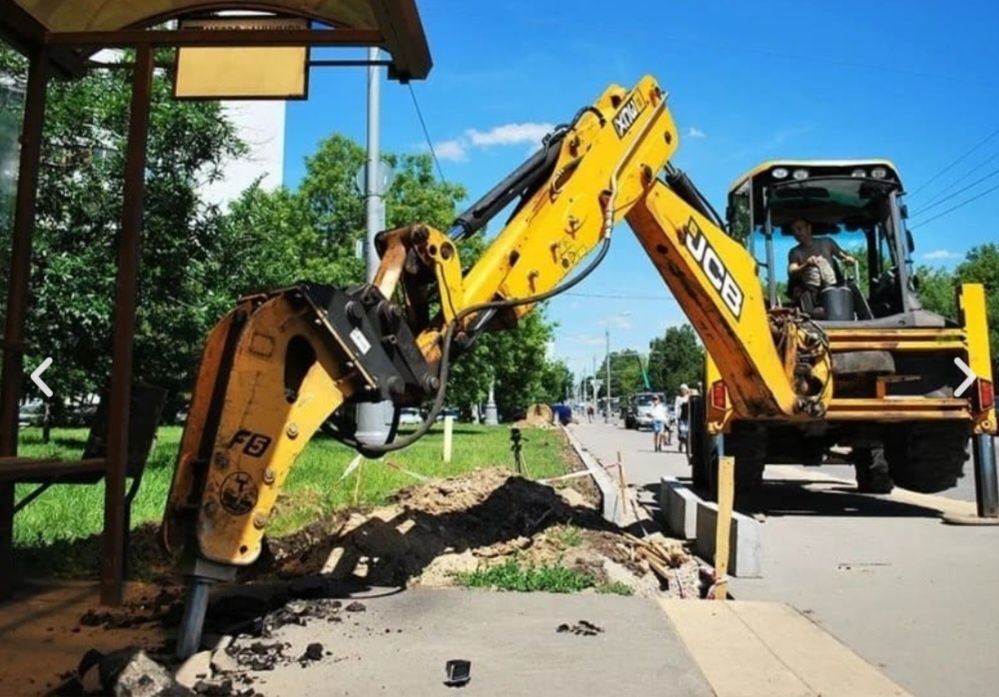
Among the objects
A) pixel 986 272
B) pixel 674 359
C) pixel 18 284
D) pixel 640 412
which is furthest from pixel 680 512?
pixel 674 359

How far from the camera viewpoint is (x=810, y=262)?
10719 mm

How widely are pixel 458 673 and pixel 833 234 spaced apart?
922 centimetres

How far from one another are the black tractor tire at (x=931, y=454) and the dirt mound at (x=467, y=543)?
392 cm

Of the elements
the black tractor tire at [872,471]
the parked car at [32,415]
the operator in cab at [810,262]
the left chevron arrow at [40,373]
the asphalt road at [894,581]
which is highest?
the operator in cab at [810,262]

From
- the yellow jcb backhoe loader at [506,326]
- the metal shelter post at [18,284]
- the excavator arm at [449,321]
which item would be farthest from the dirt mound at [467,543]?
the metal shelter post at [18,284]

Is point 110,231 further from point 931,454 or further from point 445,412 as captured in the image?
point 445,412

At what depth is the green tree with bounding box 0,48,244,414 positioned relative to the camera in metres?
13.2

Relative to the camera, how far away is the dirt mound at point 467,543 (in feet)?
21.7

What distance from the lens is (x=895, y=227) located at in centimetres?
1079

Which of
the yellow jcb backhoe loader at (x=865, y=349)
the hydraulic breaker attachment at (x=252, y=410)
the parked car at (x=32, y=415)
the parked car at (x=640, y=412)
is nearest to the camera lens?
the hydraulic breaker attachment at (x=252, y=410)

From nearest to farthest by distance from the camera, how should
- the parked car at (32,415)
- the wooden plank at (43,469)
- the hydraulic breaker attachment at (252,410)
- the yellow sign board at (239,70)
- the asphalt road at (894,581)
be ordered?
1. the hydraulic breaker attachment at (252,410)
2. the wooden plank at (43,469)
3. the asphalt road at (894,581)
4. the yellow sign board at (239,70)
5. the parked car at (32,415)

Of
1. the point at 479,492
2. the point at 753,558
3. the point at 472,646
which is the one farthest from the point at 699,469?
the point at 472,646

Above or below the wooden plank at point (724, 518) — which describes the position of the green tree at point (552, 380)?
above

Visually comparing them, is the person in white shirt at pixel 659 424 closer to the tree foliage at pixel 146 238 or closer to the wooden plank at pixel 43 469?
the tree foliage at pixel 146 238
